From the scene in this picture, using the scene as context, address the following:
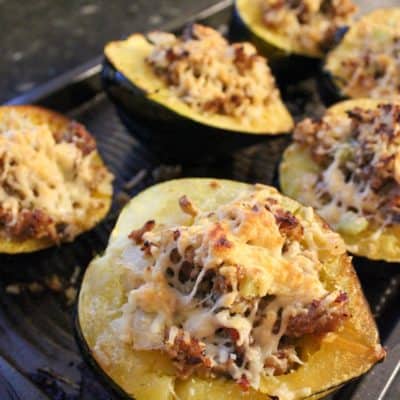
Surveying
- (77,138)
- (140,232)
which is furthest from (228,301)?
(77,138)

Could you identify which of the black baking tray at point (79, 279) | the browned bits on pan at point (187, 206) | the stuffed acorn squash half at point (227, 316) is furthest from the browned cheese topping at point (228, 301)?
the black baking tray at point (79, 279)

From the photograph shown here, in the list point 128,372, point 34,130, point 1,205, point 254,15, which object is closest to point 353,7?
point 254,15

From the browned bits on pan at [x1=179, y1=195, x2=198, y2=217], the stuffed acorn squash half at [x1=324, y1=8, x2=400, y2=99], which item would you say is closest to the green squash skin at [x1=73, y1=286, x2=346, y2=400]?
the browned bits on pan at [x1=179, y1=195, x2=198, y2=217]

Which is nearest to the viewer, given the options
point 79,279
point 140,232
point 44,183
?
point 140,232

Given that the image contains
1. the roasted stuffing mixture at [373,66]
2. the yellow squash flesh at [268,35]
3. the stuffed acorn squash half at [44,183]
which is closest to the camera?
the stuffed acorn squash half at [44,183]

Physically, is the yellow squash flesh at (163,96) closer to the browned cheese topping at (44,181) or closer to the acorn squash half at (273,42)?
the browned cheese topping at (44,181)

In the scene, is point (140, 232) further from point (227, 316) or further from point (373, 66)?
point (373, 66)

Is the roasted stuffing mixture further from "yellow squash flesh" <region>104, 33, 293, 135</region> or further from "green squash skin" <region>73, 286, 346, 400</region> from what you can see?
"green squash skin" <region>73, 286, 346, 400</region>
